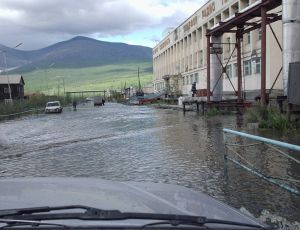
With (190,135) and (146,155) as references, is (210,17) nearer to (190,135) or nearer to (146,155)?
(190,135)

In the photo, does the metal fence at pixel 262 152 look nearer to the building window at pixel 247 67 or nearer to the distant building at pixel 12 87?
the building window at pixel 247 67

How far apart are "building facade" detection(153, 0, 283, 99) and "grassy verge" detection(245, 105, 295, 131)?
11.7 meters

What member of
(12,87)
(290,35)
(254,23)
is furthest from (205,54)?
(290,35)

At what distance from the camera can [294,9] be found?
67.7 ft

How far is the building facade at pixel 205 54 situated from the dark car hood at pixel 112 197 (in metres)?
30.0

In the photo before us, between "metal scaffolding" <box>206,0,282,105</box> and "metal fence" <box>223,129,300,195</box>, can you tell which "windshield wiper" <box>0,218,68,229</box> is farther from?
"metal scaffolding" <box>206,0,282,105</box>

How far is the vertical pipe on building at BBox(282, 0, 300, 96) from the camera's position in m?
20.4

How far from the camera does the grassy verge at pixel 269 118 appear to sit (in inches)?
746

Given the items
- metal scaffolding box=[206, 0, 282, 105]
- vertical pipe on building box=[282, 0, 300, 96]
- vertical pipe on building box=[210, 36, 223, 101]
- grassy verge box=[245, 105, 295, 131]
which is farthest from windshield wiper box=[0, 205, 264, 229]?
vertical pipe on building box=[210, 36, 223, 101]

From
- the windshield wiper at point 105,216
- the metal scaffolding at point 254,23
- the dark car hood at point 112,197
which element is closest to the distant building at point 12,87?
the metal scaffolding at point 254,23

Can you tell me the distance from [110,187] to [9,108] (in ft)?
160

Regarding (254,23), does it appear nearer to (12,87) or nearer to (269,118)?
(269,118)

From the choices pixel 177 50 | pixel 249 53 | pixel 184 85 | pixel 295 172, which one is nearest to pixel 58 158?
pixel 295 172

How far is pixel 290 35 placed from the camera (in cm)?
2048
